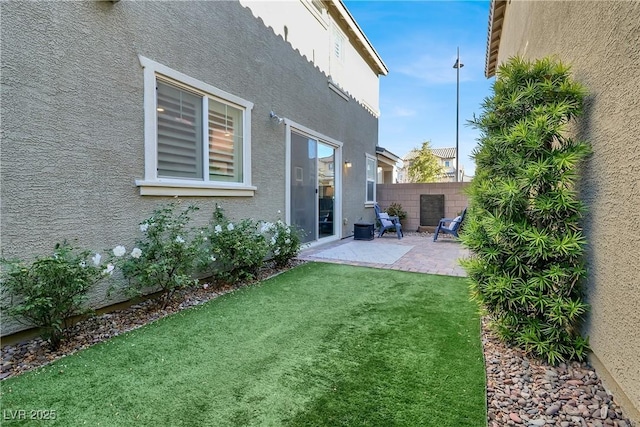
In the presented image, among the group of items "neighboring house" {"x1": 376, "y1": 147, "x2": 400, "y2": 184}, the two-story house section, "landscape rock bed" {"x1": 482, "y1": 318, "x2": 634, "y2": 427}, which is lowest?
"landscape rock bed" {"x1": 482, "y1": 318, "x2": 634, "y2": 427}

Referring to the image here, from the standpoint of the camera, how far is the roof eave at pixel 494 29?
25.9 ft

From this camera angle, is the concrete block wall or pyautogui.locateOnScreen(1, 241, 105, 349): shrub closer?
pyautogui.locateOnScreen(1, 241, 105, 349): shrub

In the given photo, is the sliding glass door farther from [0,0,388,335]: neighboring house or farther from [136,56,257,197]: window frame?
[136,56,257,197]: window frame

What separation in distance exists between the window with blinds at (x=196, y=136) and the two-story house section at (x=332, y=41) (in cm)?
220

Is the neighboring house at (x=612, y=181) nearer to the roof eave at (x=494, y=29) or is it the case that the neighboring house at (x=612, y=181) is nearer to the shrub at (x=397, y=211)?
the roof eave at (x=494, y=29)

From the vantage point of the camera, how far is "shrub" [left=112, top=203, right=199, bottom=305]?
3.46m

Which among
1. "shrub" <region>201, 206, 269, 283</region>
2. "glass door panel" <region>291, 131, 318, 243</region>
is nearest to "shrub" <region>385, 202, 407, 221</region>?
"glass door panel" <region>291, 131, 318, 243</region>

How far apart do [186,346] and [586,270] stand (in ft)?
11.2

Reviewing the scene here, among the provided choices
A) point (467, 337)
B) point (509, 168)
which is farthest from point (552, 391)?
point (509, 168)

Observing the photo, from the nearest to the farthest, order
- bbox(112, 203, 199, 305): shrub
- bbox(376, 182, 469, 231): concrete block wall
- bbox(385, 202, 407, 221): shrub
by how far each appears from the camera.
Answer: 1. bbox(112, 203, 199, 305): shrub
2. bbox(376, 182, 469, 231): concrete block wall
3. bbox(385, 202, 407, 221): shrub

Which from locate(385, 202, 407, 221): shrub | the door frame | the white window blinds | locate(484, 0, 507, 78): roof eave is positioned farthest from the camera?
locate(385, 202, 407, 221): shrub

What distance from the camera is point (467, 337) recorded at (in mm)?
2961

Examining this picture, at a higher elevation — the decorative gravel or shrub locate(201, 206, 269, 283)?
shrub locate(201, 206, 269, 283)

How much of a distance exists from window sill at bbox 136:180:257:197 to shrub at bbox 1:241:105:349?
1237 mm
